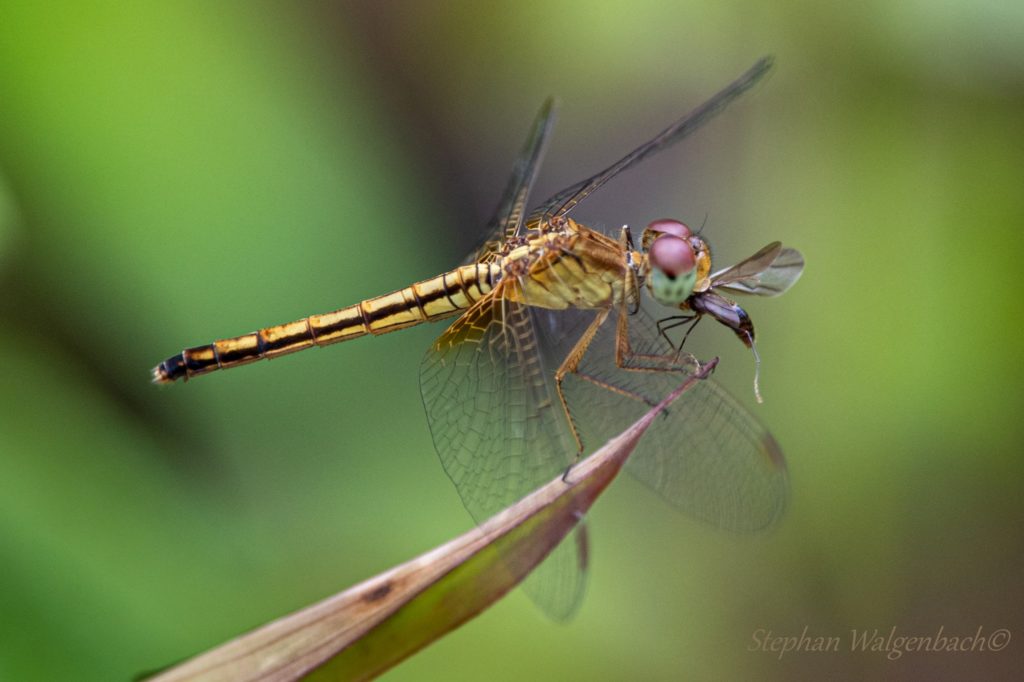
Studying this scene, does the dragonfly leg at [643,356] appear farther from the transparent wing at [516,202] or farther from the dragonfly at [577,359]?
the transparent wing at [516,202]

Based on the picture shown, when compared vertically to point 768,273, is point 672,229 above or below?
above

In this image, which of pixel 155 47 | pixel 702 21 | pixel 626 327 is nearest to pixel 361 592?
pixel 626 327

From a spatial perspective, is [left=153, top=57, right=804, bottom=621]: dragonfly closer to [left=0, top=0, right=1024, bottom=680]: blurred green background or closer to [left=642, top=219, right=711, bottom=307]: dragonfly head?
[left=642, top=219, right=711, bottom=307]: dragonfly head

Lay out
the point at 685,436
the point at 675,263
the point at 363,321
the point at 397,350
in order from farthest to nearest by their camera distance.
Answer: the point at 397,350
the point at 363,321
the point at 685,436
the point at 675,263
